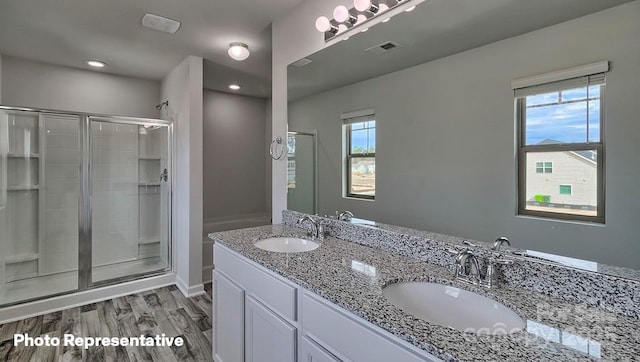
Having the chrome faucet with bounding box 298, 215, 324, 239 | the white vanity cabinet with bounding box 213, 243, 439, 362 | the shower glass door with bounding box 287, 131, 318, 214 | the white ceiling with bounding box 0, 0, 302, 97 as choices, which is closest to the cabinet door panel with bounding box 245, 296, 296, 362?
the white vanity cabinet with bounding box 213, 243, 439, 362

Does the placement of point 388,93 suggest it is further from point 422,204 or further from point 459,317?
point 459,317

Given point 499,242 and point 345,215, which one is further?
point 345,215

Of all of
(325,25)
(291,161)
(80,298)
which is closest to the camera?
(325,25)

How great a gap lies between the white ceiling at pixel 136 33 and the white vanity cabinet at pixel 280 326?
Answer: 1.67 meters

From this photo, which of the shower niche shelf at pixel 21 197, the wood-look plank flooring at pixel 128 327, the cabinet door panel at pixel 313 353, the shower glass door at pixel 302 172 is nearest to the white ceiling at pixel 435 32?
the shower glass door at pixel 302 172

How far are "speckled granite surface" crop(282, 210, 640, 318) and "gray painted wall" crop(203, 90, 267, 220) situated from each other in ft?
10.5

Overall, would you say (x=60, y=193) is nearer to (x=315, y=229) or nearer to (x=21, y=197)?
(x=21, y=197)

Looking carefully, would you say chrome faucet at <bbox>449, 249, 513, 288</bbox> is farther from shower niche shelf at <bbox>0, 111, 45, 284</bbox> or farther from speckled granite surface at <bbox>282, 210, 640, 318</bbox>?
shower niche shelf at <bbox>0, 111, 45, 284</bbox>

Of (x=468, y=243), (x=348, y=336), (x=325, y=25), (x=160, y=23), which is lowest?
(x=348, y=336)

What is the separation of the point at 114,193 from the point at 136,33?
74.4 inches

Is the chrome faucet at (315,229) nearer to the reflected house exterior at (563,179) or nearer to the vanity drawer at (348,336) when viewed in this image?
the vanity drawer at (348,336)

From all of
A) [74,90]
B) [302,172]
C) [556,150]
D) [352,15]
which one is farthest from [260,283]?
[74,90]

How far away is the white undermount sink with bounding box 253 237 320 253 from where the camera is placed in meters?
1.91

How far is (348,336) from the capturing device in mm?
996
